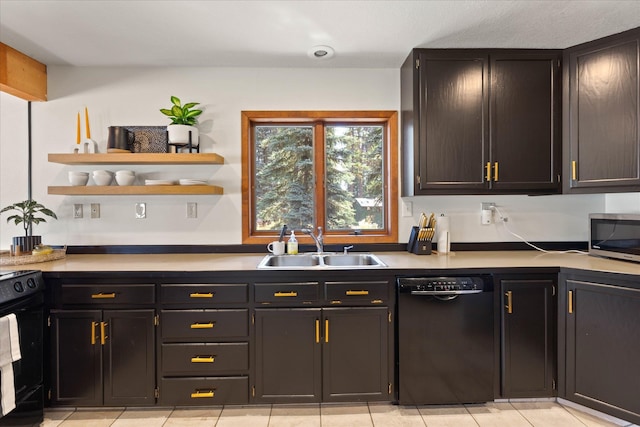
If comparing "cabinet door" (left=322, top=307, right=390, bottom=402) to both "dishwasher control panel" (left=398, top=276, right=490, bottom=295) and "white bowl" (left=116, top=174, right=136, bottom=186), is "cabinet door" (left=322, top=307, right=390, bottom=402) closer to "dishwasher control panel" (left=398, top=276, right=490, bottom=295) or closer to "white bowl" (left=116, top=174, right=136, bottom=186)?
"dishwasher control panel" (left=398, top=276, right=490, bottom=295)

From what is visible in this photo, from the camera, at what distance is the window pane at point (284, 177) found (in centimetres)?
274

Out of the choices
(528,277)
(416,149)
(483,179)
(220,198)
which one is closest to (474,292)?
(528,277)

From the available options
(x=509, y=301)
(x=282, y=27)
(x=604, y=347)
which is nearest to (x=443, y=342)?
(x=509, y=301)

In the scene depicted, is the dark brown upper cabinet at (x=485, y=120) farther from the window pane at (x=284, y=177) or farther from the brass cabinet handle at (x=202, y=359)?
the brass cabinet handle at (x=202, y=359)

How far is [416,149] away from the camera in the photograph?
231cm

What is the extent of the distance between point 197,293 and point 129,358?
540 mm

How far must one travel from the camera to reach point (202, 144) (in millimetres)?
2648

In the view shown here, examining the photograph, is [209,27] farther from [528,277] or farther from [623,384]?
[623,384]

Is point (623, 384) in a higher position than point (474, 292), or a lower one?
lower

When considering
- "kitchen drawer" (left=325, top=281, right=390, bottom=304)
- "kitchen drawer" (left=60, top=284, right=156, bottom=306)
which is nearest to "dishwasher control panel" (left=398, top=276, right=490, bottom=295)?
"kitchen drawer" (left=325, top=281, right=390, bottom=304)

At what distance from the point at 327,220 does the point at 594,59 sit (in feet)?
6.78

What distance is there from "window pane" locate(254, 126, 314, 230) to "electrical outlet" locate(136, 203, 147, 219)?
832mm

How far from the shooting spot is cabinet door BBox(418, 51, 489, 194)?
7.57ft

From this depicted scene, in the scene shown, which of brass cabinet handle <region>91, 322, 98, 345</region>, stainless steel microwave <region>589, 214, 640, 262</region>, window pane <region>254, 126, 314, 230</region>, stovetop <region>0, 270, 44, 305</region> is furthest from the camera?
window pane <region>254, 126, 314, 230</region>
